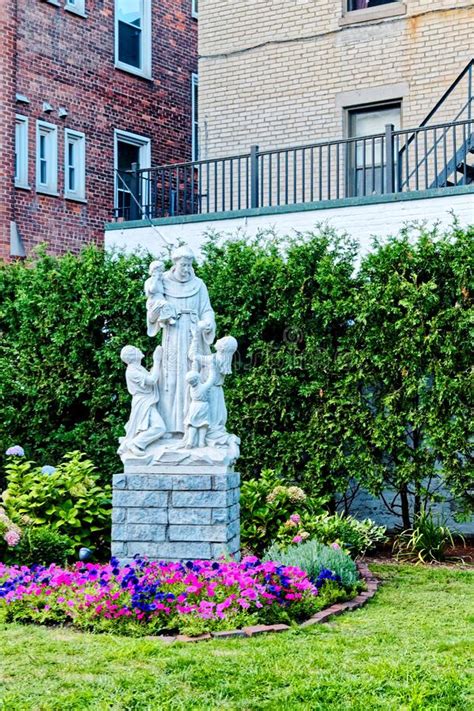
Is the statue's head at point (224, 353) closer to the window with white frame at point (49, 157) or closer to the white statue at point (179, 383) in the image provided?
the white statue at point (179, 383)

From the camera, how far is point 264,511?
9.03 m

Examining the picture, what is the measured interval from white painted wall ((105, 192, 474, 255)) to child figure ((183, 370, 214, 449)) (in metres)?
3.20

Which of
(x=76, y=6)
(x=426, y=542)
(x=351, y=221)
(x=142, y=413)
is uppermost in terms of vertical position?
(x=76, y=6)

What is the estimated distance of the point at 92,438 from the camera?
11156mm

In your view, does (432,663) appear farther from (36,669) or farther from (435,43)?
(435,43)

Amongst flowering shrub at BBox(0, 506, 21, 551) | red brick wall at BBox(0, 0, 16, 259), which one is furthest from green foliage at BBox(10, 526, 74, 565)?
red brick wall at BBox(0, 0, 16, 259)

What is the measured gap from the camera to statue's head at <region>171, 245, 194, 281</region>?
8.23 metres

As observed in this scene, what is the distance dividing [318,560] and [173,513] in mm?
1243

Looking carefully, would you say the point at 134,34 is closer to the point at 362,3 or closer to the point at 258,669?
the point at 362,3

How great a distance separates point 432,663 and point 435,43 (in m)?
11.3

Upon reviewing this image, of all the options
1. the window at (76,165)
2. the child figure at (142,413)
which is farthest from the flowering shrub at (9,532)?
the window at (76,165)

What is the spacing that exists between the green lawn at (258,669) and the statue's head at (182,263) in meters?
3.17

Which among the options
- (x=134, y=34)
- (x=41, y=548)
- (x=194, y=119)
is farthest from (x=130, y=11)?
(x=41, y=548)

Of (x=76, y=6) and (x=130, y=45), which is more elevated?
(x=76, y=6)
